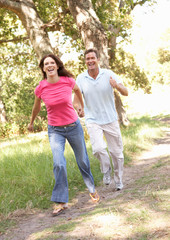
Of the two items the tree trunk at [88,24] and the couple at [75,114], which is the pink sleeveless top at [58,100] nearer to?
the couple at [75,114]

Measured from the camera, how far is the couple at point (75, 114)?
429cm

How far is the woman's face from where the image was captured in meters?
4.28

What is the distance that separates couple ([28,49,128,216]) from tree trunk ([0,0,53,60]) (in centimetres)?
640

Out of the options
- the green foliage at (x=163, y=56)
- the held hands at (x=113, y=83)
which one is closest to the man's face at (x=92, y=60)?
the held hands at (x=113, y=83)

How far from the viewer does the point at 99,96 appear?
479 centimetres

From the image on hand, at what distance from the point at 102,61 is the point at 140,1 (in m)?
6.78

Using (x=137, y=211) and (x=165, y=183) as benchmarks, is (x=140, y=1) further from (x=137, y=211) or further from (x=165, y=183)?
(x=137, y=211)

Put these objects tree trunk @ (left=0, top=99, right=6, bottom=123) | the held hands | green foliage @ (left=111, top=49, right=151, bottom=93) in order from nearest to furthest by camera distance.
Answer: the held hands
green foliage @ (left=111, top=49, right=151, bottom=93)
tree trunk @ (left=0, top=99, right=6, bottom=123)

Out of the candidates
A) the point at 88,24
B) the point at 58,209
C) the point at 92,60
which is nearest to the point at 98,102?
the point at 92,60

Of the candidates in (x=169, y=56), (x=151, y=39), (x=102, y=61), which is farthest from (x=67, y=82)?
(x=151, y=39)

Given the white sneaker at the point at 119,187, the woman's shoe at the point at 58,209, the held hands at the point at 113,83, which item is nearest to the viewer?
the woman's shoe at the point at 58,209

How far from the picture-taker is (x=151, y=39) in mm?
60562

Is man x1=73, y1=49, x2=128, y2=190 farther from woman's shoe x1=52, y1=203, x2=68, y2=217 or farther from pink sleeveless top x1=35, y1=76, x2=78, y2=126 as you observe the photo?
woman's shoe x1=52, y1=203, x2=68, y2=217

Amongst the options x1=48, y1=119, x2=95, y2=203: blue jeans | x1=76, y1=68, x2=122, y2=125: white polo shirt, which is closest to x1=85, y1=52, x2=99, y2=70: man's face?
x1=76, y1=68, x2=122, y2=125: white polo shirt
